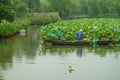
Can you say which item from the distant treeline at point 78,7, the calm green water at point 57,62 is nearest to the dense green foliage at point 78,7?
the distant treeline at point 78,7

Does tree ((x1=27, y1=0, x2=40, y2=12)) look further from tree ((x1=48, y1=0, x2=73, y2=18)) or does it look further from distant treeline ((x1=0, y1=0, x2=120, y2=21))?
tree ((x1=48, y1=0, x2=73, y2=18))

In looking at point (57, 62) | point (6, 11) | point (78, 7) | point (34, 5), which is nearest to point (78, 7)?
point (78, 7)

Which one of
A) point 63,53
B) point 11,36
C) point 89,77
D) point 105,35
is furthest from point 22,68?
point 11,36

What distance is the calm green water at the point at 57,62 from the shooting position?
16703 mm

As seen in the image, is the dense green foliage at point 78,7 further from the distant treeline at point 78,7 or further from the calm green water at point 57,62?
the calm green water at point 57,62

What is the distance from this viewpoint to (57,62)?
20172 mm

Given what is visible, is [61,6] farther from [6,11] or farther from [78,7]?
[6,11]

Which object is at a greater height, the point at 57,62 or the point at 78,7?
the point at 57,62

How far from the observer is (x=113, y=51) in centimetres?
2395

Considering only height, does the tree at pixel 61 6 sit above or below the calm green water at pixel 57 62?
below

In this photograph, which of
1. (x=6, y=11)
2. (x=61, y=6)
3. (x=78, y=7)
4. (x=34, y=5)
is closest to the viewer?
Result: (x=6, y=11)

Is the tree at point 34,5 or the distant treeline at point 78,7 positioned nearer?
the tree at point 34,5

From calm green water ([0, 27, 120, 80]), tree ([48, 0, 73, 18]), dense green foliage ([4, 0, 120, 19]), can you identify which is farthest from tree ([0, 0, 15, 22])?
tree ([48, 0, 73, 18])

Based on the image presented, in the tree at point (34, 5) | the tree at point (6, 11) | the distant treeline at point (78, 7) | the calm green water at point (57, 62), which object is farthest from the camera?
the distant treeline at point (78, 7)
